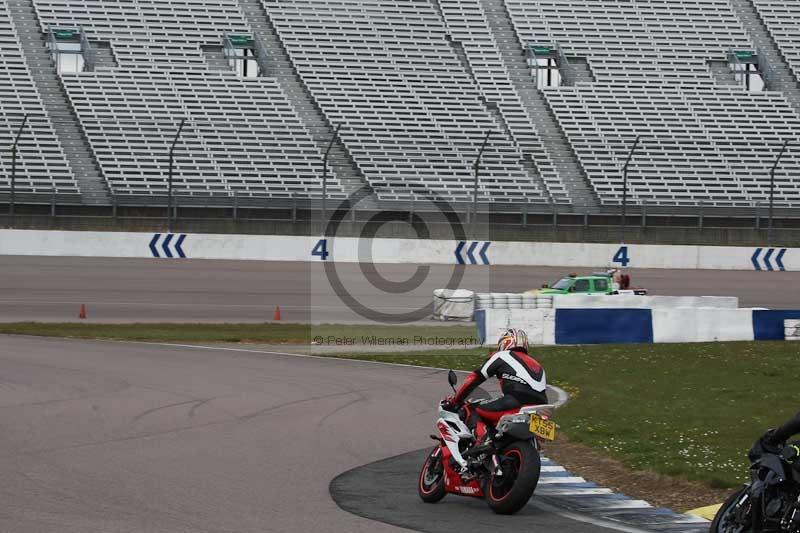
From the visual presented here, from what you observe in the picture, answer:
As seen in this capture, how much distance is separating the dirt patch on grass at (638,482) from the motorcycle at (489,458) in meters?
1.18

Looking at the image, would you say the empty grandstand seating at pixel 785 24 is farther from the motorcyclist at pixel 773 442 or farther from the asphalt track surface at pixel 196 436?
the motorcyclist at pixel 773 442

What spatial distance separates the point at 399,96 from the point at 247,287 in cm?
1837

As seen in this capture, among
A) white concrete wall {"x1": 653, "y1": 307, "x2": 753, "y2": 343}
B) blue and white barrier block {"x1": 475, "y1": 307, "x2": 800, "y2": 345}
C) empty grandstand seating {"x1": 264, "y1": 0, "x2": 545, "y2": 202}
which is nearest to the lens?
blue and white barrier block {"x1": 475, "y1": 307, "x2": 800, "y2": 345}

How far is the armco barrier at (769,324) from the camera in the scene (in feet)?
81.7

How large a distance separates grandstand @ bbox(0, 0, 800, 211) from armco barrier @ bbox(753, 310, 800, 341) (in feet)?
56.2

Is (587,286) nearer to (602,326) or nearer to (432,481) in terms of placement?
(602,326)

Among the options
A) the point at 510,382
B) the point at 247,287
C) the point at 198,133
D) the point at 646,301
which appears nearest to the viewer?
the point at 510,382

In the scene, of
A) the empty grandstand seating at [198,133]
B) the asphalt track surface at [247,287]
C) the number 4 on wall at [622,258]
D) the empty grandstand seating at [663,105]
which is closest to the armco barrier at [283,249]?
the number 4 on wall at [622,258]

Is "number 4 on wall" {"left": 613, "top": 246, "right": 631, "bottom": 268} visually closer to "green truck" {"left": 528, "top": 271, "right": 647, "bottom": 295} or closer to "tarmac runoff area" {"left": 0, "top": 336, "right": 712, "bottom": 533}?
"green truck" {"left": 528, "top": 271, "right": 647, "bottom": 295}

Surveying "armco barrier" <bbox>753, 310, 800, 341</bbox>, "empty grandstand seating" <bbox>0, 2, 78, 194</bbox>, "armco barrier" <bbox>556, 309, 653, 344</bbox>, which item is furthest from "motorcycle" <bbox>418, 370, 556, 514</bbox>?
"empty grandstand seating" <bbox>0, 2, 78, 194</bbox>

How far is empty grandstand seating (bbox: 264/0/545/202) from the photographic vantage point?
45.1 m

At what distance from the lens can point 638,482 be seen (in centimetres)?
1020

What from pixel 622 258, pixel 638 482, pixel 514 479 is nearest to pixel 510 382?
pixel 514 479

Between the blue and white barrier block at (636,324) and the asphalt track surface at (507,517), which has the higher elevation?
the blue and white barrier block at (636,324)
